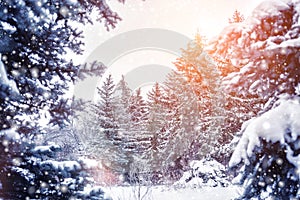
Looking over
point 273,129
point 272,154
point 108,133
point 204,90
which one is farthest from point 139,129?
point 273,129

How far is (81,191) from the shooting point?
11.8 ft

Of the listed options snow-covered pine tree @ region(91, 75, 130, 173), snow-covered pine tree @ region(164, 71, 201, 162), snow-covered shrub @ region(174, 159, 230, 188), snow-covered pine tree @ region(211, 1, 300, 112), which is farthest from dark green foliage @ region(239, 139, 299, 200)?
snow-covered pine tree @ region(91, 75, 130, 173)

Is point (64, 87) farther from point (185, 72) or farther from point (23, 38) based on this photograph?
point (185, 72)

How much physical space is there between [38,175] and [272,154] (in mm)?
3187

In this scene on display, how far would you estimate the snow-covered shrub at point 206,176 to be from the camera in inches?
584

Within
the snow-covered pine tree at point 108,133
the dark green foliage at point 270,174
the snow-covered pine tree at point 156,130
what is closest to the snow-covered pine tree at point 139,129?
the snow-covered pine tree at point 156,130

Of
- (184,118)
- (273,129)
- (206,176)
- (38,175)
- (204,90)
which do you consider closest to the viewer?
(38,175)

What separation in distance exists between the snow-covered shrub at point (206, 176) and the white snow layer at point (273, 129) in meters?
10.6

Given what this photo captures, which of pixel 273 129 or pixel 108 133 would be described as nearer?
pixel 273 129

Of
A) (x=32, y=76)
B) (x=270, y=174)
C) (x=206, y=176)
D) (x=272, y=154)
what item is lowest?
(x=270, y=174)

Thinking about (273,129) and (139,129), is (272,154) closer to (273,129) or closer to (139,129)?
(273,129)

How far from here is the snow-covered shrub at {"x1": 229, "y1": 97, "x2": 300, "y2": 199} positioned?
4105mm

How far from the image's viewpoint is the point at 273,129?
411 cm

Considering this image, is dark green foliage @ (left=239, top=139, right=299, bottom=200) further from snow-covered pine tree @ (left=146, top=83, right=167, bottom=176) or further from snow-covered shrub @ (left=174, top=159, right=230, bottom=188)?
snow-covered pine tree @ (left=146, top=83, right=167, bottom=176)
